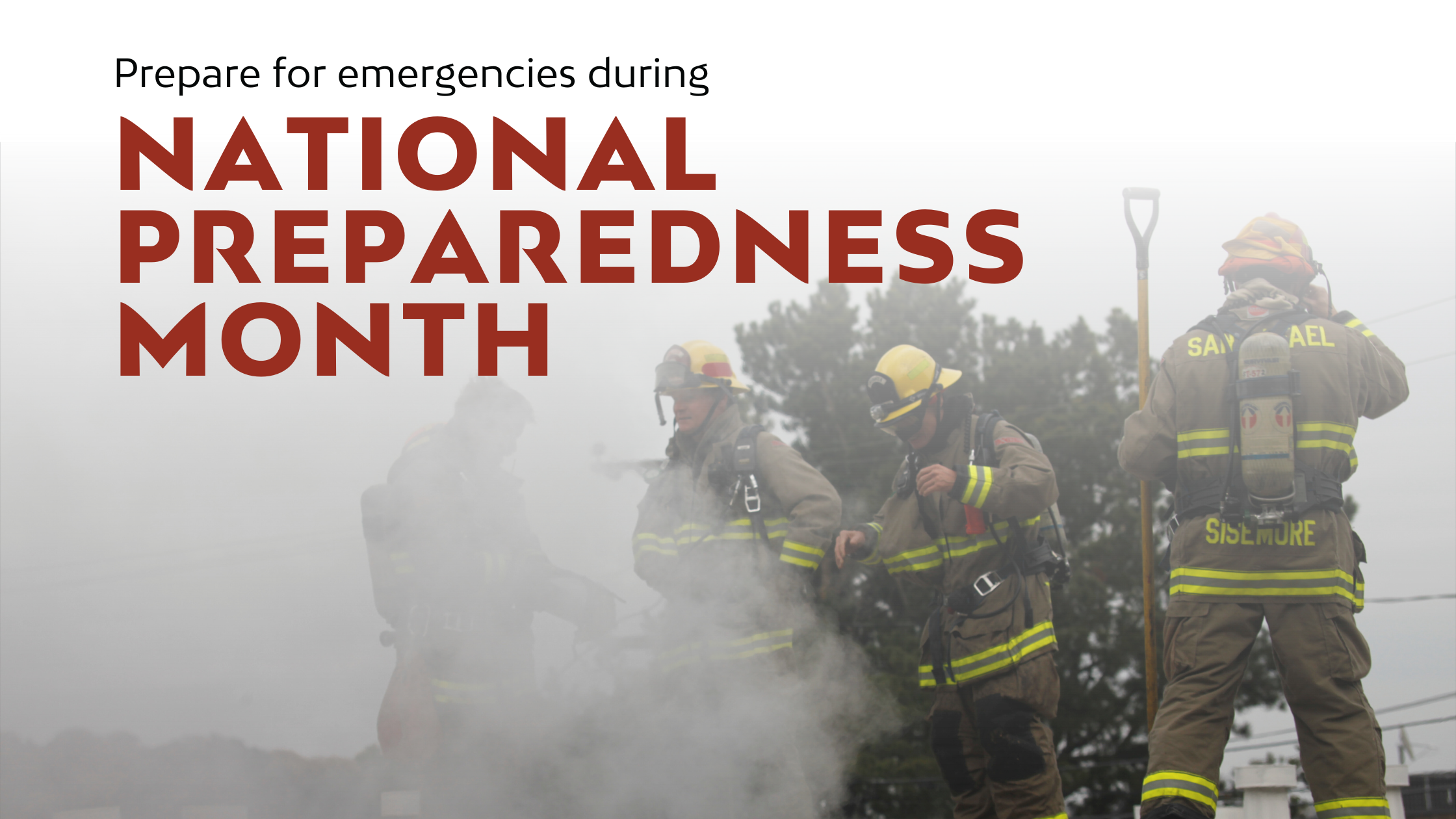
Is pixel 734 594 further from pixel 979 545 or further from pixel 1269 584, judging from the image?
pixel 1269 584

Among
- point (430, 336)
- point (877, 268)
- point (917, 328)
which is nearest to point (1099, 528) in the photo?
point (917, 328)

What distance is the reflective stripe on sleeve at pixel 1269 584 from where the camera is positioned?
13.7ft

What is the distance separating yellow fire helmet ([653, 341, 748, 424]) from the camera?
592 cm

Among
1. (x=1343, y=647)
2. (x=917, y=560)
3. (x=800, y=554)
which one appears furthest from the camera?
(x=917, y=560)

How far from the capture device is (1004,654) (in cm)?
496

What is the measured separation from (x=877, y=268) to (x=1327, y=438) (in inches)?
212

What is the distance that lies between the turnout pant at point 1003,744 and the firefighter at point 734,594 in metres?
0.69

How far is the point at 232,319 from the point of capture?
28.0 feet


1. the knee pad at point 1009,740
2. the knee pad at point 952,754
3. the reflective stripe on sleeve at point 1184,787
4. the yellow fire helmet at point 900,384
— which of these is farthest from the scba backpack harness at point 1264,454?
the knee pad at point 952,754

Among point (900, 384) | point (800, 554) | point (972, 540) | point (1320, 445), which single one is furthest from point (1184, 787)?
point (900, 384)

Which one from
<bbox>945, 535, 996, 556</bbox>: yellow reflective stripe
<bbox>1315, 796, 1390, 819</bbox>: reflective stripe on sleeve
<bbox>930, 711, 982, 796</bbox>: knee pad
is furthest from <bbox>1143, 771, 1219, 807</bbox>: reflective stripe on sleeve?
<bbox>945, 535, 996, 556</bbox>: yellow reflective stripe

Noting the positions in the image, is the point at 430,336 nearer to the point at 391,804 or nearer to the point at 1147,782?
the point at 391,804

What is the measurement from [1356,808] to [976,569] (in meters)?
1.75

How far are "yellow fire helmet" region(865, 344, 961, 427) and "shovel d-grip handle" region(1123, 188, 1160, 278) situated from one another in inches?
82.9
